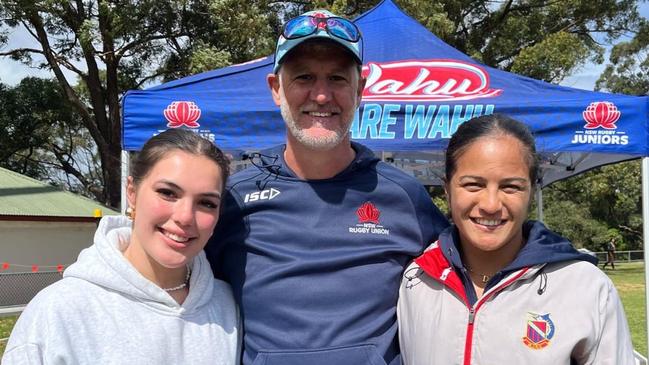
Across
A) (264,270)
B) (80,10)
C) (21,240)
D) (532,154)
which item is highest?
(80,10)

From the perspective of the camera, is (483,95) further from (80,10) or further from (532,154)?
(80,10)

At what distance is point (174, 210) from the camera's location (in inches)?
70.1

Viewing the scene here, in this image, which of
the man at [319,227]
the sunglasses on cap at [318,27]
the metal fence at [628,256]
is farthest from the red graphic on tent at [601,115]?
the metal fence at [628,256]

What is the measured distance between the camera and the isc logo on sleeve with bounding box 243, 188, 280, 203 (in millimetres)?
2180

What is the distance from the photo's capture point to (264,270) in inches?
81.8

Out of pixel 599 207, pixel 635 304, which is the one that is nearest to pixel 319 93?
pixel 635 304

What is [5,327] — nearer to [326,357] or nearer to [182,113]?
[182,113]

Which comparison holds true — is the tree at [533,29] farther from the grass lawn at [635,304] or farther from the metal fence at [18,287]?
the metal fence at [18,287]

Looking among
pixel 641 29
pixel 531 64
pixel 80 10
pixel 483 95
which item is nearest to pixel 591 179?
pixel 641 29

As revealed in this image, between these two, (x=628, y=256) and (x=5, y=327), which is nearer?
(x=5, y=327)

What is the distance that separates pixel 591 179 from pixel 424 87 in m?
19.2

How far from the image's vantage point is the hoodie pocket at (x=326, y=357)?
1.92 metres

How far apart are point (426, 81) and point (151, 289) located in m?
3.41

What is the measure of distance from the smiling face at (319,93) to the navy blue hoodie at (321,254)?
0.15 metres
